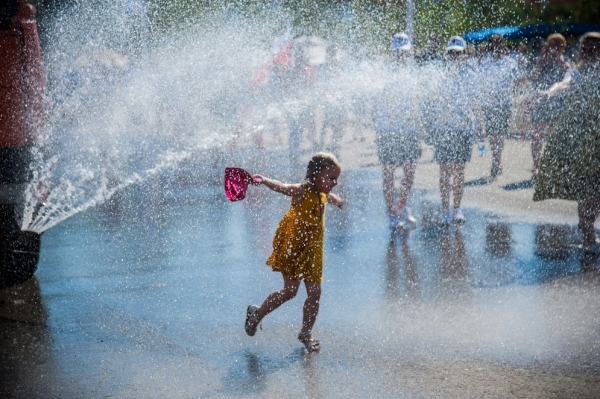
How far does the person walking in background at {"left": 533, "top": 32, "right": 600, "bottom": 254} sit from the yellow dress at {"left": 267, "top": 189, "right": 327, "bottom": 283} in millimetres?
3053

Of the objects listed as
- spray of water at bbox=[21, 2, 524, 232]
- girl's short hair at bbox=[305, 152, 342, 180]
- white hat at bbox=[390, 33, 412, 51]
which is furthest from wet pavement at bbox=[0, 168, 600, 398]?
spray of water at bbox=[21, 2, 524, 232]

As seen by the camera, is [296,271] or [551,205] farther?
[551,205]

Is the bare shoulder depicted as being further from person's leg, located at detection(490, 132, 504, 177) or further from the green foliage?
the green foliage

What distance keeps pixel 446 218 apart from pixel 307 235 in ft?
11.5

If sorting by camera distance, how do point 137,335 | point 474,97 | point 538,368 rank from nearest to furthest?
point 538,368, point 137,335, point 474,97

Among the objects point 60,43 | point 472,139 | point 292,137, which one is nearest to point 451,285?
point 472,139

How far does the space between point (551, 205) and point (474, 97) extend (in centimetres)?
159

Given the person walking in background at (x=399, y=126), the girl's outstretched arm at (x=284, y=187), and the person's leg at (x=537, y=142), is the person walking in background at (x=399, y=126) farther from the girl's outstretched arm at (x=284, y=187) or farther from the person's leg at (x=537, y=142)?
the girl's outstretched arm at (x=284, y=187)

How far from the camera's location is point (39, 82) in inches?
271

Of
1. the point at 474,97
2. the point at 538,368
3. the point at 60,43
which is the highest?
the point at 60,43

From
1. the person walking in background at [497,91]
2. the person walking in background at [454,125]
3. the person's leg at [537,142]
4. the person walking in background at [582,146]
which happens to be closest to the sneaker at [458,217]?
the person walking in background at [454,125]

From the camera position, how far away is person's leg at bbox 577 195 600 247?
6.75 meters

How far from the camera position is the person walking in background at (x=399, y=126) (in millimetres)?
7465

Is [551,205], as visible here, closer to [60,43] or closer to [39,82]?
[39,82]
